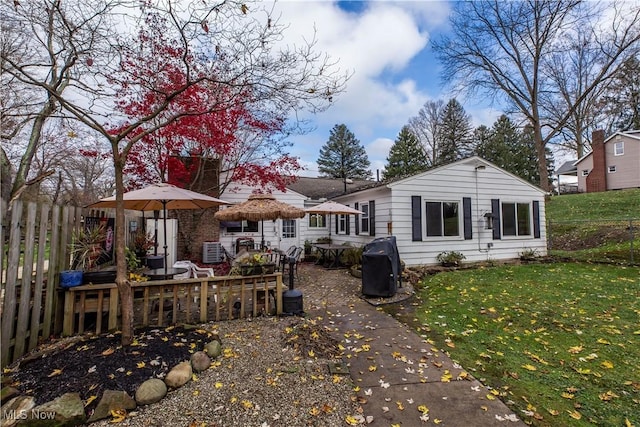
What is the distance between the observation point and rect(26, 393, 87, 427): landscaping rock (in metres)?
2.23

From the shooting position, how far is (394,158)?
30438mm

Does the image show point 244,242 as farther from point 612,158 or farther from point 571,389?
point 612,158

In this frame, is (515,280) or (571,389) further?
(515,280)

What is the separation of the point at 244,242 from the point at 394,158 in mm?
22658

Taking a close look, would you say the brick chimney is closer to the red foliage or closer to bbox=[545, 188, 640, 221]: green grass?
bbox=[545, 188, 640, 221]: green grass

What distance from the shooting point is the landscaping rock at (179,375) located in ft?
9.31

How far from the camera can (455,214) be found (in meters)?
9.99

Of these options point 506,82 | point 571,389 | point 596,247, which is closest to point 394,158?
point 506,82

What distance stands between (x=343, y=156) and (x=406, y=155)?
7.85m

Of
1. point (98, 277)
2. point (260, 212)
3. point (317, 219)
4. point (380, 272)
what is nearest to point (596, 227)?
point (317, 219)

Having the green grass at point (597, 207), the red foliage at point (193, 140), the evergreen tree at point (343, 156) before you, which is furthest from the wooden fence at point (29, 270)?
the evergreen tree at point (343, 156)

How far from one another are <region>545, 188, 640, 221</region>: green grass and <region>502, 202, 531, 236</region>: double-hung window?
8.42m

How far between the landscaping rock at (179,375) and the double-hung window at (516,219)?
10931mm

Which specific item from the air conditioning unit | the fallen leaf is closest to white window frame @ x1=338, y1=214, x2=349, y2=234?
the air conditioning unit
